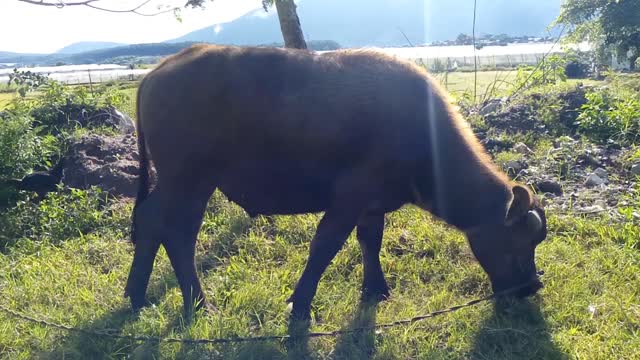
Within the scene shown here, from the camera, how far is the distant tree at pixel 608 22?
17.8 metres

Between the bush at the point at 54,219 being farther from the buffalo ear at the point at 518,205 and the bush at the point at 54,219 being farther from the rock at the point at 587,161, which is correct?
the rock at the point at 587,161

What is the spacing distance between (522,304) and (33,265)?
4124mm

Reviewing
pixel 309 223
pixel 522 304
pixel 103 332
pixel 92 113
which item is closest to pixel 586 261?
pixel 522 304

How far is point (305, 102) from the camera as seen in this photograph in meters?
4.25

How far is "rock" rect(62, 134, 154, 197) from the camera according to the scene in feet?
21.8

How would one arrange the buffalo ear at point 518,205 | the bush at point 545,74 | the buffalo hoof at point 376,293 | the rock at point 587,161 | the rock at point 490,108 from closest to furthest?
the buffalo ear at point 518,205 → the buffalo hoof at point 376,293 → the rock at point 587,161 → the rock at point 490,108 → the bush at point 545,74

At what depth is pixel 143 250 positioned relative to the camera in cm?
447

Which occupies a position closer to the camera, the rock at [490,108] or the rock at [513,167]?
the rock at [513,167]

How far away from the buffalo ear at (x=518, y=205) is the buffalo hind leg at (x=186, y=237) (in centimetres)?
218

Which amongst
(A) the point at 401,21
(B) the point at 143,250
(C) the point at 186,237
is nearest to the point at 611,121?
(C) the point at 186,237

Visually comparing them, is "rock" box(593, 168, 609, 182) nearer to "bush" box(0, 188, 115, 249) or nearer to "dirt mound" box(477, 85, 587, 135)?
"dirt mound" box(477, 85, 587, 135)

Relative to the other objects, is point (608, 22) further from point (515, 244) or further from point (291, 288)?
point (291, 288)

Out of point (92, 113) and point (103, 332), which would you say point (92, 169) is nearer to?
point (92, 113)

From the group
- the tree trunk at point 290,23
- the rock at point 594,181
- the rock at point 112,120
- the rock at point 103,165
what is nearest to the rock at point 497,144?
the rock at point 594,181
